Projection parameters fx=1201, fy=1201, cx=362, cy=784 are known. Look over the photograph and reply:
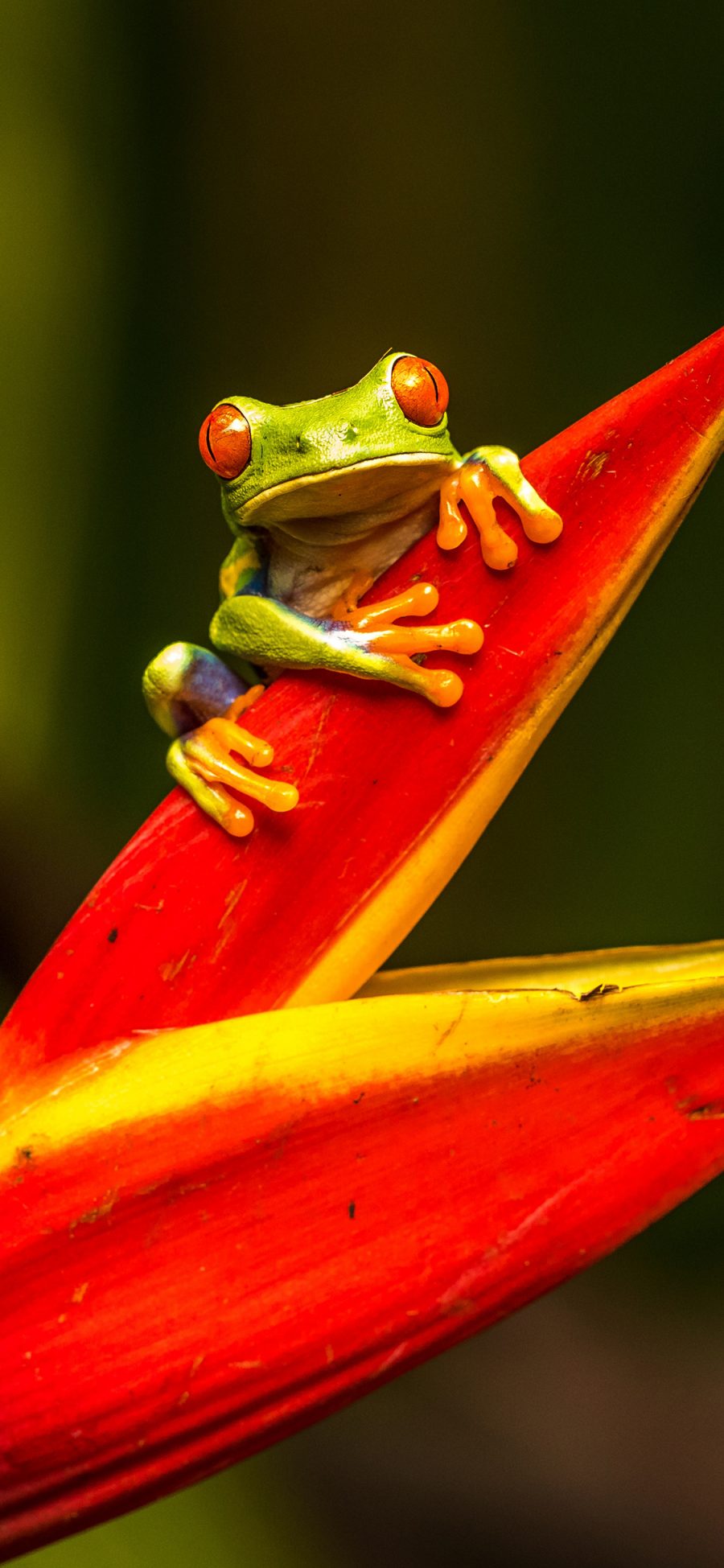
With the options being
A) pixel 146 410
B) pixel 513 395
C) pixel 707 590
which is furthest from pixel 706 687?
pixel 146 410

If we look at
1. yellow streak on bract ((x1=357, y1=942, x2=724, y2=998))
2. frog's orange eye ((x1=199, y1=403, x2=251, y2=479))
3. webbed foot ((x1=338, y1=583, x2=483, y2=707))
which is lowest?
yellow streak on bract ((x1=357, y1=942, x2=724, y2=998))

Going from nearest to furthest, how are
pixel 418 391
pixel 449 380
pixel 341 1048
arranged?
pixel 341 1048, pixel 418 391, pixel 449 380

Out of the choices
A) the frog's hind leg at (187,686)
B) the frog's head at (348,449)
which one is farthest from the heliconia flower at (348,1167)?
the frog's hind leg at (187,686)

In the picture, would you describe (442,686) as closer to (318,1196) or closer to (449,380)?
(318,1196)

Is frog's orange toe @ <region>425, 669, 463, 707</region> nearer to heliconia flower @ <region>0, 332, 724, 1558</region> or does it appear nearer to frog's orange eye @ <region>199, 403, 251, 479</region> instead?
heliconia flower @ <region>0, 332, 724, 1558</region>

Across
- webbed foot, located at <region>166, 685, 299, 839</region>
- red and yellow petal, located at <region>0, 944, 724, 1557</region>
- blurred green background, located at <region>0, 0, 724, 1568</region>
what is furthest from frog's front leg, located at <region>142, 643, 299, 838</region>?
blurred green background, located at <region>0, 0, 724, 1568</region>

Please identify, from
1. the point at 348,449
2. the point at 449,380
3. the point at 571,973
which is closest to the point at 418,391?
the point at 348,449
